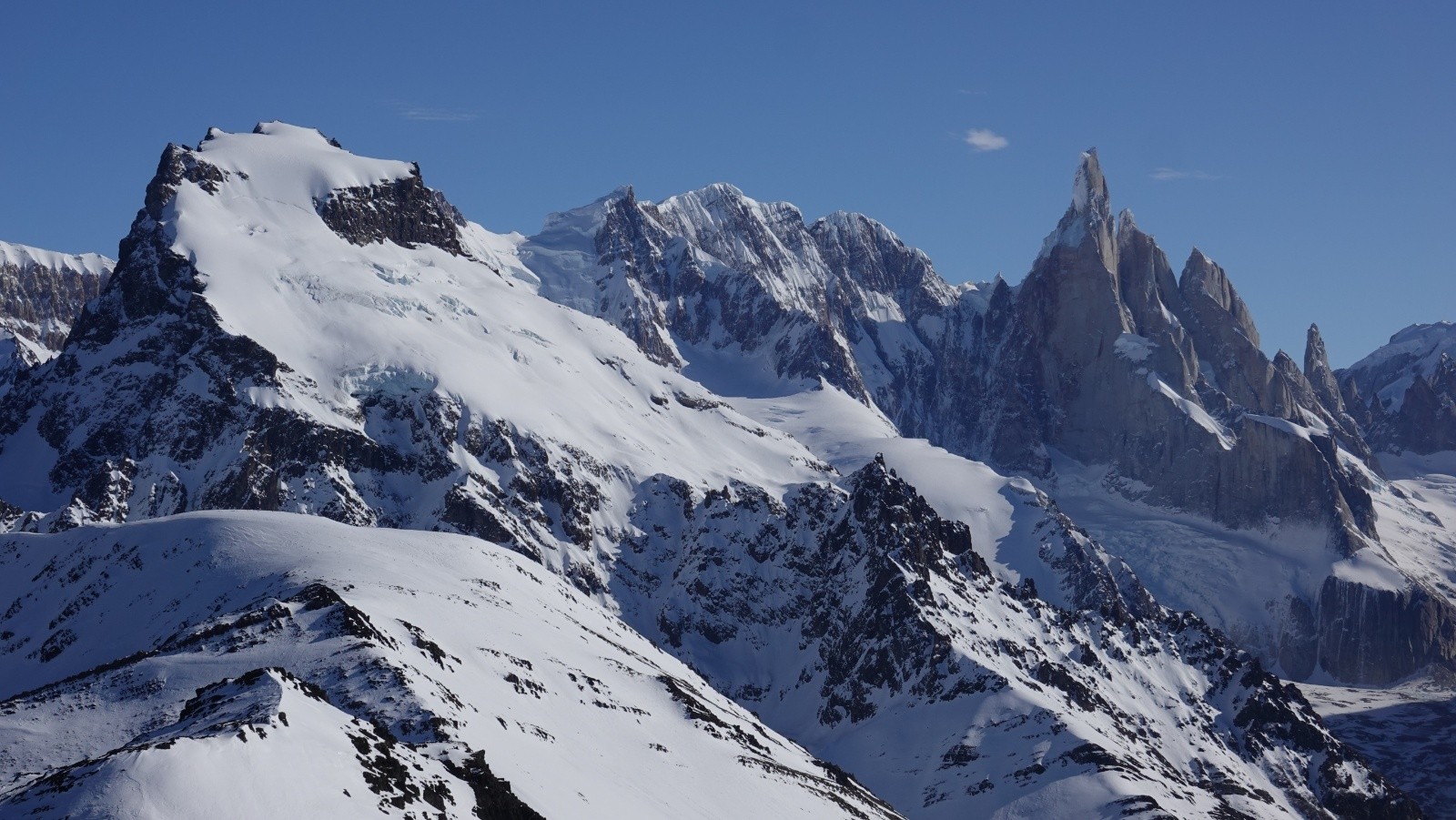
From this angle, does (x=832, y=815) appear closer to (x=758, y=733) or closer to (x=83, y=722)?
(x=758, y=733)

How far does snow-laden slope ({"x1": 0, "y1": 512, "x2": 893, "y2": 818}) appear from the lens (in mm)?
85562

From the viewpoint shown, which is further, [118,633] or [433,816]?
[118,633]

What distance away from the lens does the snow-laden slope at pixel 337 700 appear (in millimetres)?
85562

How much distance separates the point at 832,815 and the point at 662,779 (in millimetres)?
23005

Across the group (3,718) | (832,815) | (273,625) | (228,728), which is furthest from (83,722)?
(832,815)

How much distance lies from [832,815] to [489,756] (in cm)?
5361

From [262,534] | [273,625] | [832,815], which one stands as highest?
[262,534]

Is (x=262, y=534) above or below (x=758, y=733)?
above

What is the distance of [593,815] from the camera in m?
117

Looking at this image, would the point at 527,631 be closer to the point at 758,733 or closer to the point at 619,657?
the point at 619,657

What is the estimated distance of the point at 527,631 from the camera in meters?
171

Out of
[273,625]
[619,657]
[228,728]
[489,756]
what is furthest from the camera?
[619,657]

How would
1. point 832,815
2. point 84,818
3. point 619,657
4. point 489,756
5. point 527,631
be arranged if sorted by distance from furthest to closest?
1. point 619,657
2. point 527,631
3. point 832,815
4. point 489,756
5. point 84,818

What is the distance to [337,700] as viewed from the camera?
384 ft
